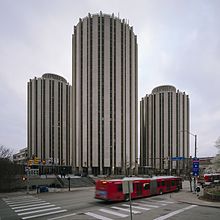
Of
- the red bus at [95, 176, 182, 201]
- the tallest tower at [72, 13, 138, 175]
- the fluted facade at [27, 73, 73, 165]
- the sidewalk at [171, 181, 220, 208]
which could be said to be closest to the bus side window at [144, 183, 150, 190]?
the red bus at [95, 176, 182, 201]

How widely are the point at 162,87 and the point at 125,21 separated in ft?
174

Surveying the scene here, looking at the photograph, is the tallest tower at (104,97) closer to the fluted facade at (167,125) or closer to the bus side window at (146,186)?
the fluted facade at (167,125)

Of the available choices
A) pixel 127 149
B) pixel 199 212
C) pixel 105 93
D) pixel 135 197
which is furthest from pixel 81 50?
pixel 199 212

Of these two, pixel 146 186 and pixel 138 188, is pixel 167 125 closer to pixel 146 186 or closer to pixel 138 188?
pixel 146 186

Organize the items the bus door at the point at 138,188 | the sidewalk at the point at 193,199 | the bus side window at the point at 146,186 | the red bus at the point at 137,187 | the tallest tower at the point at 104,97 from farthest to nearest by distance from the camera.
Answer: the tallest tower at the point at 104,97 < the bus side window at the point at 146,186 < the bus door at the point at 138,188 < the red bus at the point at 137,187 < the sidewalk at the point at 193,199

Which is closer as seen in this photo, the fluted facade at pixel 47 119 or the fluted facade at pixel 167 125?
the fluted facade at pixel 47 119

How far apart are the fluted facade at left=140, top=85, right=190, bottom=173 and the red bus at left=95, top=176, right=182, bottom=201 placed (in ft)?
381

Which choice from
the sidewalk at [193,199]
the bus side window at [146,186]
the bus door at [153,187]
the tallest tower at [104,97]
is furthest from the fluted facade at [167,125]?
the bus side window at [146,186]

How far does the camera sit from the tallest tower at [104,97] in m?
119

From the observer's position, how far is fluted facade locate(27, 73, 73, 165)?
485ft

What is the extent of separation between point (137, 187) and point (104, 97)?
9181cm

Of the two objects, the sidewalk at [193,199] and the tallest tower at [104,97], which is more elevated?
the tallest tower at [104,97]

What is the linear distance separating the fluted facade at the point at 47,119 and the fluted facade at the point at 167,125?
54200mm

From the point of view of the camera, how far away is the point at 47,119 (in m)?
149
